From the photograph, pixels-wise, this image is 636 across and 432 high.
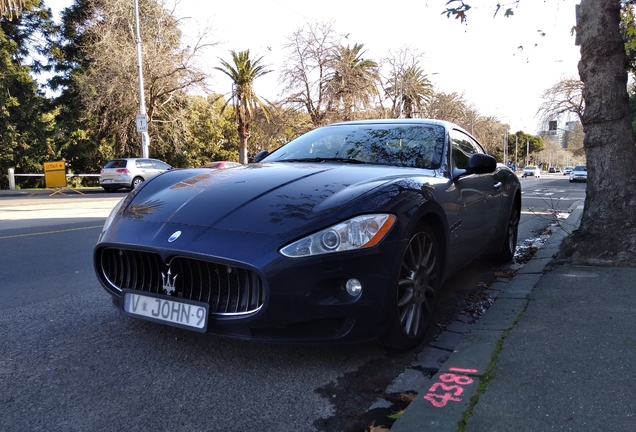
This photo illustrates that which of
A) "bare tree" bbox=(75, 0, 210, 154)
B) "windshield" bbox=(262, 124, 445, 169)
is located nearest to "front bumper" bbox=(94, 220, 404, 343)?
"windshield" bbox=(262, 124, 445, 169)

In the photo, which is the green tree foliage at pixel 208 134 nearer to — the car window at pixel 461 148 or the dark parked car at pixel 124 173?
the dark parked car at pixel 124 173

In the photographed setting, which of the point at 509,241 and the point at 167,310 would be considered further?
the point at 509,241

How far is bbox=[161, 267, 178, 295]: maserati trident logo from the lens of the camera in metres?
2.72

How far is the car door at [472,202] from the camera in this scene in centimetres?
391

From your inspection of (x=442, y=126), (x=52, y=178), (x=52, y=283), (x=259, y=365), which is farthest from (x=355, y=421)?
(x=52, y=178)

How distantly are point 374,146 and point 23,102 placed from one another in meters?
31.7

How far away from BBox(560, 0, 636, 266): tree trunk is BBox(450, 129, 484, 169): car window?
4.18 ft

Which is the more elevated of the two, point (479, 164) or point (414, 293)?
point (479, 164)

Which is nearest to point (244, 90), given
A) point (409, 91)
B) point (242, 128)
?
point (242, 128)

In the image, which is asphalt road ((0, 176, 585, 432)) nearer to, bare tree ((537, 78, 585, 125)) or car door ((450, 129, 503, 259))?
car door ((450, 129, 503, 259))

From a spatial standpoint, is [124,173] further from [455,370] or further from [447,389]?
[447,389]

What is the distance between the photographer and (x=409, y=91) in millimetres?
37781

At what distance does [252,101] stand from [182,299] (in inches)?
1335

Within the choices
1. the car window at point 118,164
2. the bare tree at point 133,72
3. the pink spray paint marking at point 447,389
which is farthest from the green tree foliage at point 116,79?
the pink spray paint marking at point 447,389
